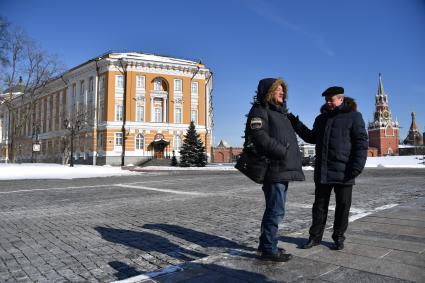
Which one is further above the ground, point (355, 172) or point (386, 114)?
point (386, 114)

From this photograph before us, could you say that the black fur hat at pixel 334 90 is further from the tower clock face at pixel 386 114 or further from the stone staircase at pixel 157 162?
the tower clock face at pixel 386 114

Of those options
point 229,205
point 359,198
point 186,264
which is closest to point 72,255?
point 186,264

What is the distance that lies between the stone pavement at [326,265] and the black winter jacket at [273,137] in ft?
2.74

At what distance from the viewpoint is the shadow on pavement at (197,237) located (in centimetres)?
477

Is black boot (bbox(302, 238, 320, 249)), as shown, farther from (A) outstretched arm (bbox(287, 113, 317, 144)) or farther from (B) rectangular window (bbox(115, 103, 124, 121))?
(B) rectangular window (bbox(115, 103, 124, 121))

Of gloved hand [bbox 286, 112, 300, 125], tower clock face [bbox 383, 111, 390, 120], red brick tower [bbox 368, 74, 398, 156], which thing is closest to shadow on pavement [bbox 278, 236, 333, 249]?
gloved hand [bbox 286, 112, 300, 125]

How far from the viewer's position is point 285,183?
3840 mm

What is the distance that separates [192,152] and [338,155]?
117 feet

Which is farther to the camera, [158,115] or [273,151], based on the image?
[158,115]

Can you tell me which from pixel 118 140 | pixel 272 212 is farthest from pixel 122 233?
pixel 118 140

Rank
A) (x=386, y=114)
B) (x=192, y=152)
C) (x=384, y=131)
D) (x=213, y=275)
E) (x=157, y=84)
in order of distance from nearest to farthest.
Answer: (x=213, y=275) < (x=192, y=152) < (x=157, y=84) < (x=384, y=131) < (x=386, y=114)

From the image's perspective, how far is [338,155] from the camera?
418 centimetres

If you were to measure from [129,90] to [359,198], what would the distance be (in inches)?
1510

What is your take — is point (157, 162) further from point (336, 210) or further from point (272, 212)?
point (272, 212)
